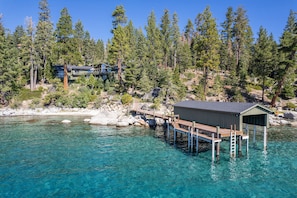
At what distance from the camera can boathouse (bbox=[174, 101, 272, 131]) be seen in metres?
19.3

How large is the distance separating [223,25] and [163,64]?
958 inches

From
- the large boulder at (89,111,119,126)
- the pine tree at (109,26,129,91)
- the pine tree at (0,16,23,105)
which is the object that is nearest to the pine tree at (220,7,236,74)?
the pine tree at (109,26,129,91)

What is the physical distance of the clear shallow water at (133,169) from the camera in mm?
13391

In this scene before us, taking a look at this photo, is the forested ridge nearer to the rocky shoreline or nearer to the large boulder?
the rocky shoreline

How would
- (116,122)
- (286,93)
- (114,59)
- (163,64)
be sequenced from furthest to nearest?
(163,64), (114,59), (286,93), (116,122)

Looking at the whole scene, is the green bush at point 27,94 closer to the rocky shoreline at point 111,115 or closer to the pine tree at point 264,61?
the rocky shoreline at point 111,115

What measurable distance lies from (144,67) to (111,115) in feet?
70.1

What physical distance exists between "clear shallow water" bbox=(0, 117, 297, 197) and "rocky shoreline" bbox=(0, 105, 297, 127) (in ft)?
27.7

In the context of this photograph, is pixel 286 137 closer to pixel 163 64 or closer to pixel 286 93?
pixel 286 93

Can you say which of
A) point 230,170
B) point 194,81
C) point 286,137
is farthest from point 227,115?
point 194,81

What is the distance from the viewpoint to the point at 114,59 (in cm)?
5381

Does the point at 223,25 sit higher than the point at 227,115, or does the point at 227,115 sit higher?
the point at 223,25

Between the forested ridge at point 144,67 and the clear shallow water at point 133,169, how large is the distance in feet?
73.0

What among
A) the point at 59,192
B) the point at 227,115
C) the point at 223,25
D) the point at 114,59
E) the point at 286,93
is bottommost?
the point at 59,192
